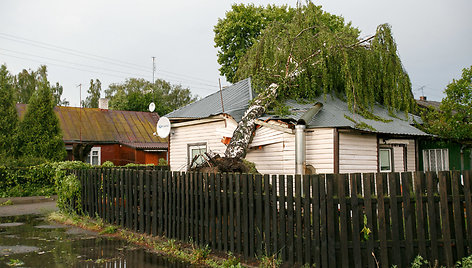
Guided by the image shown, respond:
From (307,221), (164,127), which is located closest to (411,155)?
(307,221)

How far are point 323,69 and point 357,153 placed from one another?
327cm

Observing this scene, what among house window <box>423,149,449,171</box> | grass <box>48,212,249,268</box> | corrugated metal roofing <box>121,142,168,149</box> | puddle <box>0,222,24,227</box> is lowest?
puddle <box>0,222,24,227</box>

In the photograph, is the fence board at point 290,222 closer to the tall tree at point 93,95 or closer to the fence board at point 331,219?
the fence board at point 331,219

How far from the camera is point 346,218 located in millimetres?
5254

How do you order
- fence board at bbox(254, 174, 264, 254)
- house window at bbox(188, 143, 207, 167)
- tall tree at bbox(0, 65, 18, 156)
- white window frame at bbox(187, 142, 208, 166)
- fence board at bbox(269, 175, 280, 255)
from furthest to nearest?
tall tree at bbox(0, 65, 18, 156), house window at bbox(188, 143, 207, 167), white window frame at bbox(187, 142, 208, 166), fence board at bbox(254, 174, 264, 254), fence board at bbox(269, 175, 280, 255)

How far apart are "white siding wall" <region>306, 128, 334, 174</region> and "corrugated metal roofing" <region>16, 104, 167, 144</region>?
822 inches

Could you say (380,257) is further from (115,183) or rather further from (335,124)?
(115,183)

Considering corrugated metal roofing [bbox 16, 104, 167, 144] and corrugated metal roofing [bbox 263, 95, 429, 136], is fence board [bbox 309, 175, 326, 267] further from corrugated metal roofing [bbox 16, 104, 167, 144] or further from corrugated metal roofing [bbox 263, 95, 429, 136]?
corrugated metal roofing [bbox 16, 104, 167, 144]

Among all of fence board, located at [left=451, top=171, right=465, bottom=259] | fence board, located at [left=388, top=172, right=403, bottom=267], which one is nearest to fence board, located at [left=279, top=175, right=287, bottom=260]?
fence board, located at [left=388, top=172, right=403, bottom=267]

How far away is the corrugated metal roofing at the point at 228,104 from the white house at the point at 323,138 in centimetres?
4

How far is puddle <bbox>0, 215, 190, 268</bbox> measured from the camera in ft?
21.9

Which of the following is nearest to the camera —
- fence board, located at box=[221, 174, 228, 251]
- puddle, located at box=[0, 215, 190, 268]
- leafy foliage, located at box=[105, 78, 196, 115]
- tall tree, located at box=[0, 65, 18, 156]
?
fence board, located at box=[221, 174, 228, 251]

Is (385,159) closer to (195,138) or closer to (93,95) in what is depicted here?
(195,138)

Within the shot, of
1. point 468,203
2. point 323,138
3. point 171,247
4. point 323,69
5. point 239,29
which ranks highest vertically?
point 239,29
